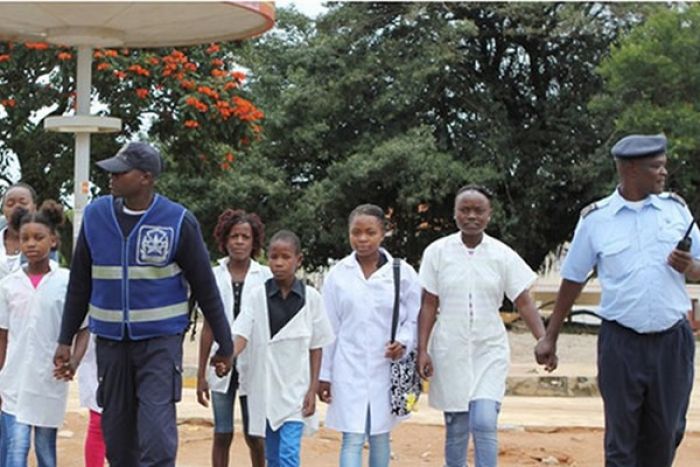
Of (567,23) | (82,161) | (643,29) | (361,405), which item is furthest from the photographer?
(567,23)

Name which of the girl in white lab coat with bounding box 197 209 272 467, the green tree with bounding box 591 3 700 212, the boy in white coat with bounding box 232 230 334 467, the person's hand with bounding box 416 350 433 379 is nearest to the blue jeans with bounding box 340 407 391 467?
the boy in white coat with bounding box 232 230 334 467

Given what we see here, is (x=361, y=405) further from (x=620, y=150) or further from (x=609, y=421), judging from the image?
(x=620, y=150)

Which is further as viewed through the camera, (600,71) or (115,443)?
(600,71)

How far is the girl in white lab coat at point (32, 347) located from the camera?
652 centimetres

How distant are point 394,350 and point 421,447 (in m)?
2.80

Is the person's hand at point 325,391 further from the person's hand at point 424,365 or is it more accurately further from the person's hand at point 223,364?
the person's hand at point 223,364

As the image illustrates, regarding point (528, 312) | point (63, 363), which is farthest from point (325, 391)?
point (63, 363)

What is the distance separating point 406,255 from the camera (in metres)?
29.1

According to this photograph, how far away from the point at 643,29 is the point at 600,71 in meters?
1.16

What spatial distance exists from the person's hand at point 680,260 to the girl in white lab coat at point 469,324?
1.25 meters

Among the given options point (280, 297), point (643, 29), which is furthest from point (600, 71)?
point (280, 297)

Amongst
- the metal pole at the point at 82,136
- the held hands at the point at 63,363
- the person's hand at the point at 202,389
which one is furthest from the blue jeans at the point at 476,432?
the metal pole at the point at 82,136

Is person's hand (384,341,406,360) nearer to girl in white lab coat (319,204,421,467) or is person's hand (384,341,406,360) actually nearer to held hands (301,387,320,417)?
girl in white lab coat (319,204,421,467)

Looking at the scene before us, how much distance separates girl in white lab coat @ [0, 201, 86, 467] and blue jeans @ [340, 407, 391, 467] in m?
1.52
